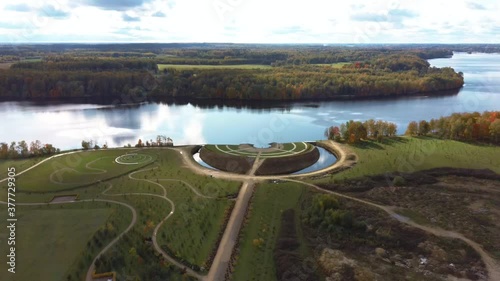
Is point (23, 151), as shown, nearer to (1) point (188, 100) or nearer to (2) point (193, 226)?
(2) point (193, 226)

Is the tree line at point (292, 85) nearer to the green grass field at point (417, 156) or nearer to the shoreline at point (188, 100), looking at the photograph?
the shoreline at point (188, 100)

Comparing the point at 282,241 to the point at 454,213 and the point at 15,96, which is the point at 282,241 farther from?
the point at 15,96

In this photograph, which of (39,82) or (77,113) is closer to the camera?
(77,113)

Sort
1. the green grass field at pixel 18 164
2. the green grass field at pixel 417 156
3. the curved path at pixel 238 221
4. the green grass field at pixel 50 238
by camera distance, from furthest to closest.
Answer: the green grass field at pixel 417 156 < the green grass field at pixel 18 164 < the curved path at pixel 238 221 < the green grass field at pixel 50 238

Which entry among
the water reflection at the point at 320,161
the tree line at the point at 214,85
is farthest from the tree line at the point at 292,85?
the water reflection at the point at 320,161

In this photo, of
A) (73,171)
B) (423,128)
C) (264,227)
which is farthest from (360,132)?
(73,171)

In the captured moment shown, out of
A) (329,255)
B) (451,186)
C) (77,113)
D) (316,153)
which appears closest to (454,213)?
(451,186)
